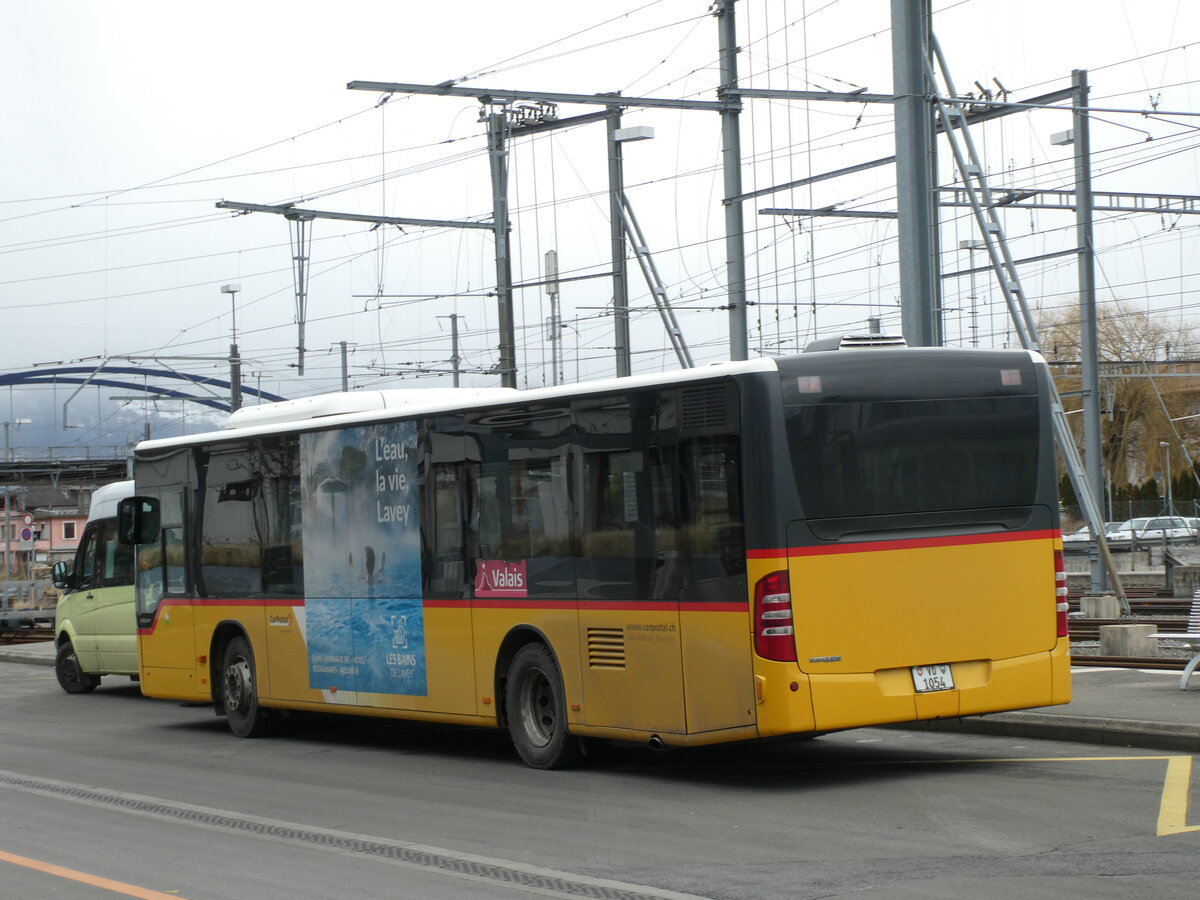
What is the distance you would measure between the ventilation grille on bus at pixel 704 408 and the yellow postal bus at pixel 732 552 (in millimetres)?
15

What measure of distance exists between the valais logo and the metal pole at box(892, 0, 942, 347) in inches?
202

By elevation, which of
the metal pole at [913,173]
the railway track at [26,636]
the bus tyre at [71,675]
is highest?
the metal pole at [913,173]

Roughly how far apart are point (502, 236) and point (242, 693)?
44.6 ft

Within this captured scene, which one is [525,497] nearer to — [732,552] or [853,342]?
[732,552]

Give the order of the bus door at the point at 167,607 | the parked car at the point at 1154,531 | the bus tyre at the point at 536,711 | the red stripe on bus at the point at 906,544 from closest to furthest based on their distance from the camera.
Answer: the red stripe on bus at the point at 906,544 < the bus tyre at the point at 536,711 < the bus door at the point at 167,607 < the parked car at the point at 1154,531

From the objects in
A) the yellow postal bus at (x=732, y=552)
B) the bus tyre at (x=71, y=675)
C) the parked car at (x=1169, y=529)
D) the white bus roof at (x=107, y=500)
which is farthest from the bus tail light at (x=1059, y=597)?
the parked car at (x=1169, y=529)

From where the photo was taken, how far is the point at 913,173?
53.2ft

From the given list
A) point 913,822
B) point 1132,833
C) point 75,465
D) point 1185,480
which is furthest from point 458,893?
point 75,465

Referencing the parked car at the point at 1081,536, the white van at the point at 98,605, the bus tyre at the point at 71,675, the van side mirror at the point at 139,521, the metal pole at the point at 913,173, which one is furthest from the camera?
the parked car at the point at 1081,536

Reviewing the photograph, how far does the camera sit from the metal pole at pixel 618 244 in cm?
2485

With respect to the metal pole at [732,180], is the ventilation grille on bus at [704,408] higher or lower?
lower

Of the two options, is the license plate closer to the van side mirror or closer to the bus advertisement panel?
the bus advertisement panel

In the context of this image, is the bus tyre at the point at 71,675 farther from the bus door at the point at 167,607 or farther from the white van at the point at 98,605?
the bus door at the point at 167,607

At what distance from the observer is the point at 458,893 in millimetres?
7648
